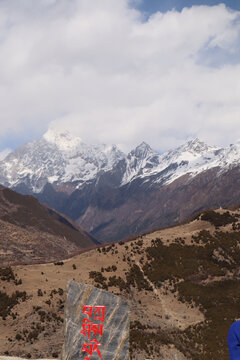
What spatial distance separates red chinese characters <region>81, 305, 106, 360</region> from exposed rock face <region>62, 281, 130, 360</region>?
4 centimetres

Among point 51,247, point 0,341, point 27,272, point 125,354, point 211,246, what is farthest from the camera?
point 51,247

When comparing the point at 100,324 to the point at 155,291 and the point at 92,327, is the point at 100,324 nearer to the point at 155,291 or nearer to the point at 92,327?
the point at 92,327

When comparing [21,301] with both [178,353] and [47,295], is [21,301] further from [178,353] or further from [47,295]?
[178,353]

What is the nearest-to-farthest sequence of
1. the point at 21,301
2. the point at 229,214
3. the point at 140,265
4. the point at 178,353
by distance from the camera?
the point at 178,353, the point at 21,301, the point at 140,265, the point at 229,214

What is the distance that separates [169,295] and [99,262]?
15.1 metres

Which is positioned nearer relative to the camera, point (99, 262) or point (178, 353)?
point (178, 353)

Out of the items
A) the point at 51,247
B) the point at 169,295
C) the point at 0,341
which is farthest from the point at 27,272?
the point at 51,247

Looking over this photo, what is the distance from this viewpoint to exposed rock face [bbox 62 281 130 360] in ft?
46.0

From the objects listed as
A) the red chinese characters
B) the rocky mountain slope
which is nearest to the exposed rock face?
the red chinese characters

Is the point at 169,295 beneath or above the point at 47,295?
beneath

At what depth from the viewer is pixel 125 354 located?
555 inches

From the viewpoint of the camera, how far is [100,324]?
14.2 meters

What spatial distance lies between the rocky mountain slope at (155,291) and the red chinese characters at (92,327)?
2420 centimetres

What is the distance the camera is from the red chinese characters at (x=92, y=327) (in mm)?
14094
